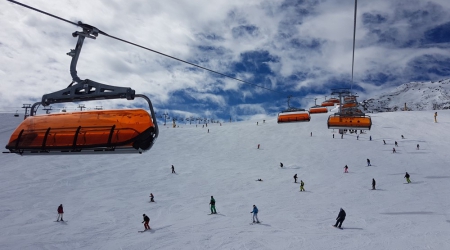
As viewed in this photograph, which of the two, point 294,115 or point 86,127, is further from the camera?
point 294,115

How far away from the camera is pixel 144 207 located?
1772 cm

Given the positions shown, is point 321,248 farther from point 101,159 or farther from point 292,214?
point 101,159

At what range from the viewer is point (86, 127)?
23.5ft

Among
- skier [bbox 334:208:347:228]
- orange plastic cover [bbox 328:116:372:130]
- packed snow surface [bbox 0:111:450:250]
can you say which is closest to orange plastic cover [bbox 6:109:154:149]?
packed snow surface [bbox 0:111:450:250]

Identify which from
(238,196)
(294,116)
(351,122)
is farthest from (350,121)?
(238,196)

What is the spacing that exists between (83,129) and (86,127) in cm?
9

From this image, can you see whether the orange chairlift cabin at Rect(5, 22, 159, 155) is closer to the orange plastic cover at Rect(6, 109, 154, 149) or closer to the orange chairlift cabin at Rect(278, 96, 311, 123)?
the orange plastic cover at Rect(6, 109, 154, 149)

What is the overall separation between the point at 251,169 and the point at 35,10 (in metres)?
25.5

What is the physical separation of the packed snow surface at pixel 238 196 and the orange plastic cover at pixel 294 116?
5.26 metres

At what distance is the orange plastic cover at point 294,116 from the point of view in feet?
61.7

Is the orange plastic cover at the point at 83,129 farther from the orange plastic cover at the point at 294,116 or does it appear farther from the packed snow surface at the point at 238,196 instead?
the orange plastic cover at the point at 294,116

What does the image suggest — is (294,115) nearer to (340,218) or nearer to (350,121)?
(350,121)

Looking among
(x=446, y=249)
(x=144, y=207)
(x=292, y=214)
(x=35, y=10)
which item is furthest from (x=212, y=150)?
(x=35, y=10)

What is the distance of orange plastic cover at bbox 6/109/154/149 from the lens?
6.83 meters
